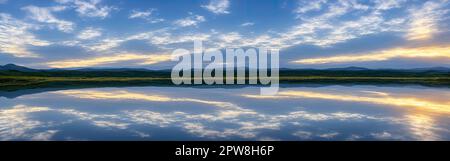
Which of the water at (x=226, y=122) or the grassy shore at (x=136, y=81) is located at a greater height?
the grassy shore at (x=136, y=81)

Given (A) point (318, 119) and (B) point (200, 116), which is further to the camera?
(B) point (200, 116)

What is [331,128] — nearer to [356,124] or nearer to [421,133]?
[356,124]

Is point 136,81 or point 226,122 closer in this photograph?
point 226,122

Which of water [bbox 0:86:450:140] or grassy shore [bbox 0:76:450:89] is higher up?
grassy shore [bbox 0:76:450:89]

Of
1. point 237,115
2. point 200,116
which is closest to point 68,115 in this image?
point 200,116

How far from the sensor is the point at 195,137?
729 centimetres

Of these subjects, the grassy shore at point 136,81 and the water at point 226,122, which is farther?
the grassy shore at point 136,81

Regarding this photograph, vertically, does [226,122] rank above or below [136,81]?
below

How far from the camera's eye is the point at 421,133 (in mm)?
7629

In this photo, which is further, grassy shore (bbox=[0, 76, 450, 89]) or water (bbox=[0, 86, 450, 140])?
grassy shore (bbox=[0, 76, 450, 89])
